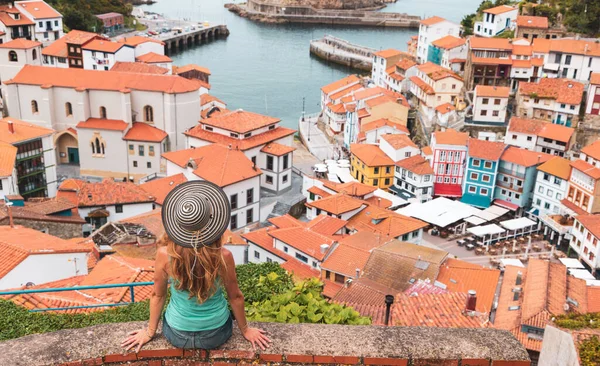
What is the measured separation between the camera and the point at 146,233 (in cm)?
1945

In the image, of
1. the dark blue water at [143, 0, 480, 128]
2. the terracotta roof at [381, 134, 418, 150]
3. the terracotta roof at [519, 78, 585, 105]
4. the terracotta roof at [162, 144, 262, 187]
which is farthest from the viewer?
the dark blue water at [143, 0, 480, 128]

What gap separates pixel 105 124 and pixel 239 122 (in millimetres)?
8132

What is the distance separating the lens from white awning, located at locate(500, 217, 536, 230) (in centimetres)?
2991

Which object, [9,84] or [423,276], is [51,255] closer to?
[423,276]

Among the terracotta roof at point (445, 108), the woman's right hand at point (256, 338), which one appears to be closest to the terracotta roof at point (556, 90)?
the terracotta roof at point (445, 108)

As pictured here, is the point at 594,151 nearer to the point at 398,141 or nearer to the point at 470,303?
the point at 398,141

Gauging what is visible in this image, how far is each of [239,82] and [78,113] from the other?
108 ft

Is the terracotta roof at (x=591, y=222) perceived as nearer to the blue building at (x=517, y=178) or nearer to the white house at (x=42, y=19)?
the blue building at (x=517, y=178)

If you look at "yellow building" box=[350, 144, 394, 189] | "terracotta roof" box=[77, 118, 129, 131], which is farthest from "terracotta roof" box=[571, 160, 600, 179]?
"terracotta roof" box=[77, 118, 129, 131]

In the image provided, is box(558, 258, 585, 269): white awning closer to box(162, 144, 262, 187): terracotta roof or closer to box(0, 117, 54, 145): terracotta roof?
box(162, 144, 262, 187): terracotta roof

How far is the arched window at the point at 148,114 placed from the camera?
3419 cm

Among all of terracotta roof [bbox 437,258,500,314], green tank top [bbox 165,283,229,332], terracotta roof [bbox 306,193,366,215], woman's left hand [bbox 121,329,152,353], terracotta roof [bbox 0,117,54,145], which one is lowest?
terracotta roof [bbox 306,193,366,215]

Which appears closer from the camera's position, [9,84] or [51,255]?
[51,255]

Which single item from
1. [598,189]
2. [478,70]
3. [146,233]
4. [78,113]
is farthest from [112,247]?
[478,70]
